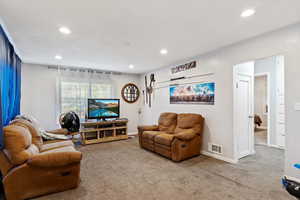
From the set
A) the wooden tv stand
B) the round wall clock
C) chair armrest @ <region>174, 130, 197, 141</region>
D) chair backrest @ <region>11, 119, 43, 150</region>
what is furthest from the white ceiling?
the round wall clock

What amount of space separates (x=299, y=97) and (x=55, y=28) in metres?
3.92

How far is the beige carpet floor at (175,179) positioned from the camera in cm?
209

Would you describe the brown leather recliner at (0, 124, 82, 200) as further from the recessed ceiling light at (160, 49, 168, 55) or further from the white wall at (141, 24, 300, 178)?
the white wall at (141, 24, 300, 178)

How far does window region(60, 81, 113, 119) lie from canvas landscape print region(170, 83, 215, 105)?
110 inches

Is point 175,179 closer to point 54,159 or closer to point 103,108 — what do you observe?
point 54,159

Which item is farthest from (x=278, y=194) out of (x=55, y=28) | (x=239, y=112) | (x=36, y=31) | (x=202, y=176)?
(x=36, y=31)

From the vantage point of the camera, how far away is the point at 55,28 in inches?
95.3

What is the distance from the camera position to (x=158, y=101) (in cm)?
542

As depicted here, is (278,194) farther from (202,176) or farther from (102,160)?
(102,160)

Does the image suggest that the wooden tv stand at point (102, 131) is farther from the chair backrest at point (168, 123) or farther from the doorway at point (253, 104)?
the doorway at point (253, 104)

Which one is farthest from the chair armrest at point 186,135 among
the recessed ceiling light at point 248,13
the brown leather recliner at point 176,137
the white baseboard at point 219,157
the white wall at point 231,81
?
the recessed ceiling light at point 248,13

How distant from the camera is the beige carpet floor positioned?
2092 mm

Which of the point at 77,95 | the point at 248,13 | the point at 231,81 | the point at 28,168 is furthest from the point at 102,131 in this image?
the point at 248,13

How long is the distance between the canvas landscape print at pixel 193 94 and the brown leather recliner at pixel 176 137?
0.47 metres
